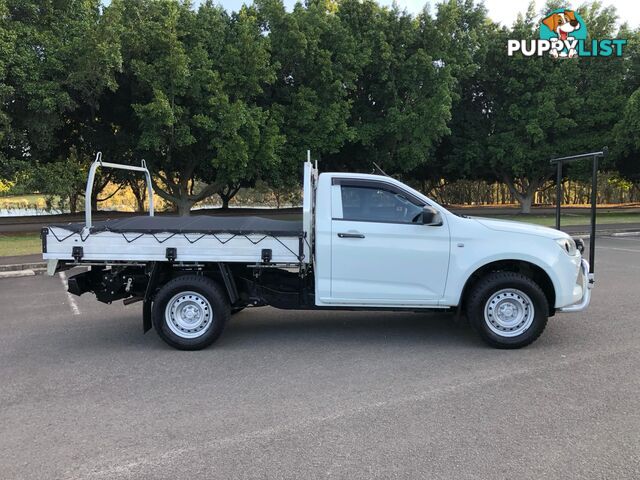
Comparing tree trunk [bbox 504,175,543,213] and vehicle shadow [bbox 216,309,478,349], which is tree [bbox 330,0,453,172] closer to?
tree trunk [bbox 504,175,543,213]

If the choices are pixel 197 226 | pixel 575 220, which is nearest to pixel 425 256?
pixel 197 226

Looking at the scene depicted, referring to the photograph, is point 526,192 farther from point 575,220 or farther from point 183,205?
point 183,205

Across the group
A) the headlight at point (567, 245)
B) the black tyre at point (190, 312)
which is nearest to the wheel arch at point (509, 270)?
the headlight at point (567, 245)

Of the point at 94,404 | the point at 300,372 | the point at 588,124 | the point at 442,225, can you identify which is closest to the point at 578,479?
the point at 300,372

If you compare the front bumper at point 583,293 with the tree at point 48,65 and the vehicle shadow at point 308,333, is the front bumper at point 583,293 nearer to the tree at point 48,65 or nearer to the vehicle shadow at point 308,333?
the vehicle shadow at point 308,333

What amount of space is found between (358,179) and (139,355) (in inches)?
124

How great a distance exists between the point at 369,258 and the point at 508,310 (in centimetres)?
167

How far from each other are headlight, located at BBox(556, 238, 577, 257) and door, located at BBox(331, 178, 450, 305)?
1269 mm

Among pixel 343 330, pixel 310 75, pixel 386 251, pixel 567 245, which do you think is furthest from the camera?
pixel 310 75

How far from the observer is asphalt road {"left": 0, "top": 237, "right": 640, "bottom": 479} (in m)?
3.43

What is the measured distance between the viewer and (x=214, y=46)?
2262cm

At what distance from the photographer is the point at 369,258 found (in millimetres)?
5832

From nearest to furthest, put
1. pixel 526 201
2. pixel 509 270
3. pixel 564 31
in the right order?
pixel 509 270 → pixel 564 31 → pixel 526 201

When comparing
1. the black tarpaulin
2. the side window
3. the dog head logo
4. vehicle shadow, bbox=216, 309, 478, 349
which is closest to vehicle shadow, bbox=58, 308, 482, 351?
vehicle shadow, bbox=216, 309, 478, 349
